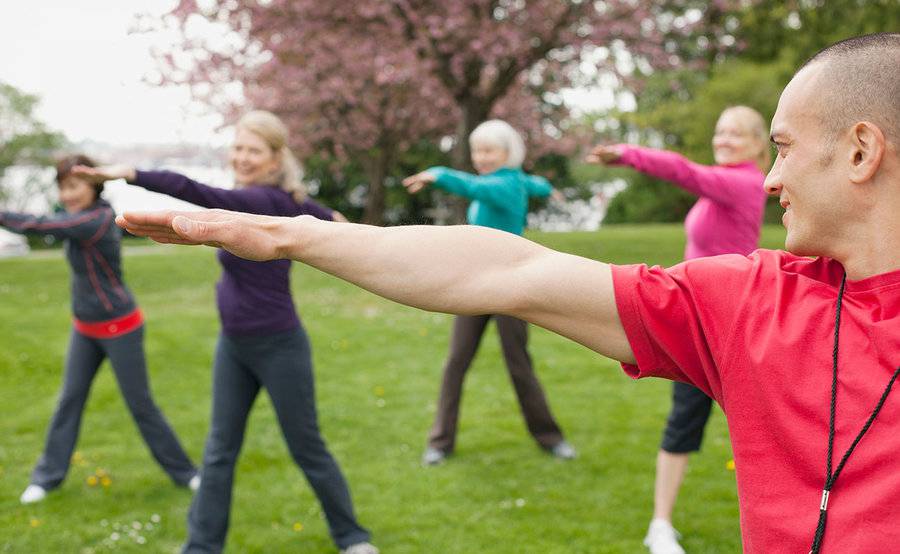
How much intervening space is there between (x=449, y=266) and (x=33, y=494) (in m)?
4.90

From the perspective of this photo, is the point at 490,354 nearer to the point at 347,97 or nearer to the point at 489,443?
the point at 489,443

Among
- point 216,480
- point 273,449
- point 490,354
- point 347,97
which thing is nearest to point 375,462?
point 273,449

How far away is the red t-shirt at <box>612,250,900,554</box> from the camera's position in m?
1.53

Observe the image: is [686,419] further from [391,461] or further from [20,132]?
[20,132]

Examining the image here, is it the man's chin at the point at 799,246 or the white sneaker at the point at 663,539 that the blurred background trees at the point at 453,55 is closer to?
the white sneaker at the point at 663,539

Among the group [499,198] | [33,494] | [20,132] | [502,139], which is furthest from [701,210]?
[20,132]

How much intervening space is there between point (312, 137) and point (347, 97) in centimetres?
357

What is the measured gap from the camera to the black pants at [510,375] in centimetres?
612

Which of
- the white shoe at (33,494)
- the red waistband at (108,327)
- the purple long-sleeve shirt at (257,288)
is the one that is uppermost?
the purple long-sleeve shirt at (257,288)

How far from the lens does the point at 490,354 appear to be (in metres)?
9.62

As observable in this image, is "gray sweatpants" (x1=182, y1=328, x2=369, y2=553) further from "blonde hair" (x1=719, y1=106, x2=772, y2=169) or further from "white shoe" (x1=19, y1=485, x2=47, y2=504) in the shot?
"blonde hair" (x1=719, y1=106, x2=772, y2=169)

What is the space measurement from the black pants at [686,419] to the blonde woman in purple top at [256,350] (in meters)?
1.79

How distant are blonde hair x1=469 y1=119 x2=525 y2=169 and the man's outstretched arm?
410 cm

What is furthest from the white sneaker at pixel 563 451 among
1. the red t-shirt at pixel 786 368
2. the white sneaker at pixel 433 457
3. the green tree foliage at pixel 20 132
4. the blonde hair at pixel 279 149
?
the green tree foliage at pixel 20 132
